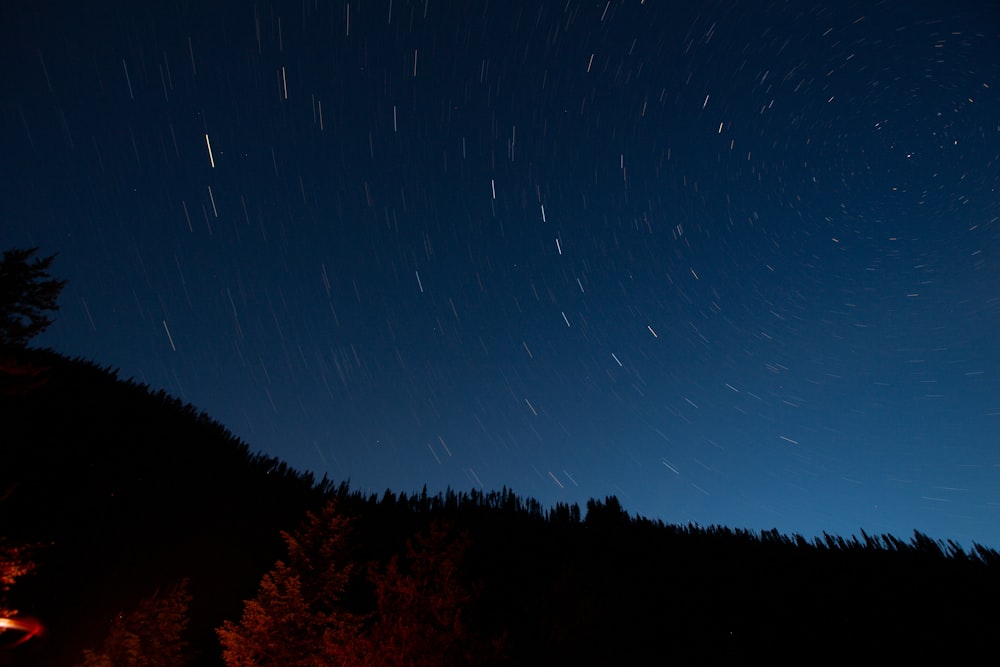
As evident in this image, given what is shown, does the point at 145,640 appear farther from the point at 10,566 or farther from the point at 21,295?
the point at 21,295

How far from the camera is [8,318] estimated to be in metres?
11.8

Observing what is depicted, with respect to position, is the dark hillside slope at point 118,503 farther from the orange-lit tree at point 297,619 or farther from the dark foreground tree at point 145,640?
the orange-lit tree at point 297,619

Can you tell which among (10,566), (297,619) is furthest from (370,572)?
(10,566)

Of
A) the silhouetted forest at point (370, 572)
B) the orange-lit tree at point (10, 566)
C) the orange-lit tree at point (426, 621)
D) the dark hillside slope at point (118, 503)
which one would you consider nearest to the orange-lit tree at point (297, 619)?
the silhouetted forest at point (370, 572)

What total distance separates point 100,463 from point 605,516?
3119 cm

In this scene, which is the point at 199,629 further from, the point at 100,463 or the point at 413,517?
the point at 413,517

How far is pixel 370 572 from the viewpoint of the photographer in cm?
1377

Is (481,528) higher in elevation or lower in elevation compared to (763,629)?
higher

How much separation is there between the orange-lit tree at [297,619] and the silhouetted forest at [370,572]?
0.23ft

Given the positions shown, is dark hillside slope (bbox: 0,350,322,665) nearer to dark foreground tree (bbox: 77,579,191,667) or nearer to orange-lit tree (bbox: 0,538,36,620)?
dark foreground tree (bbox: 77,579,191,667)

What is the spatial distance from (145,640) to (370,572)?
9612 millimetres

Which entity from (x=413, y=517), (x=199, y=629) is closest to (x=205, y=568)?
(x=199, y=629)

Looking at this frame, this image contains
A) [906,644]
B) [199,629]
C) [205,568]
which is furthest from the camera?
[205,568]

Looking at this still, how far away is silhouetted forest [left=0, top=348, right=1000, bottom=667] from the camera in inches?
584
